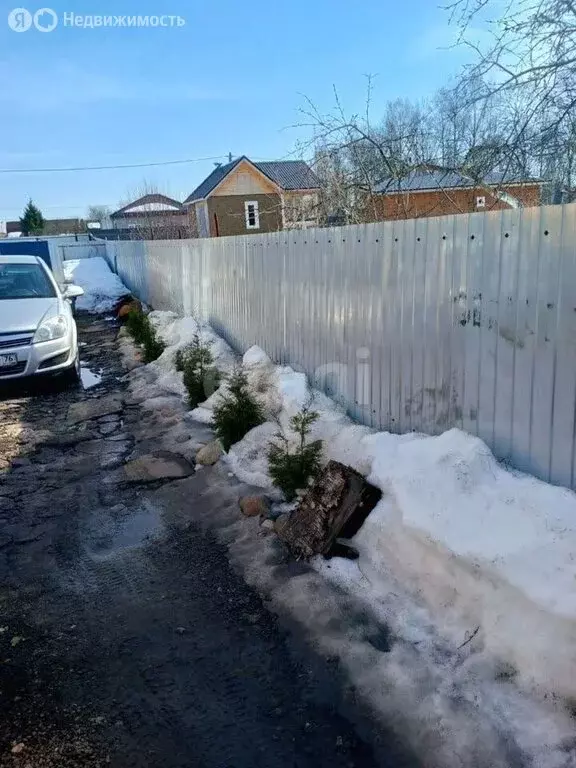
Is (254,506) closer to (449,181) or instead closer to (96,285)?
(449,181)

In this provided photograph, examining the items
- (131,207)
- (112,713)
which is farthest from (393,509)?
(131,207)

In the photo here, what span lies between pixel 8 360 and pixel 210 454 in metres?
3.77

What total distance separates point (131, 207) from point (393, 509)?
44.5m

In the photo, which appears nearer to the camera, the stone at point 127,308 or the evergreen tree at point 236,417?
the evergreen tree at point 236,417

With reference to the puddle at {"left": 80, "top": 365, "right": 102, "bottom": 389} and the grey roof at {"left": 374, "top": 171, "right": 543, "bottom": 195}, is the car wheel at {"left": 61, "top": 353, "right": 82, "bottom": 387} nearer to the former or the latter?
the puddle at {"left": 80, "top": 365, "right": 102, "bottom": 389}

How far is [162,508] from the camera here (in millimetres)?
4695

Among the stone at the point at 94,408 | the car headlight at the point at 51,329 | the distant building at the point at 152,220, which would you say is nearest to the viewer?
the stone at the point at 94,408

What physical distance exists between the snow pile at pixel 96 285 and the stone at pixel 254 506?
13.3 metres

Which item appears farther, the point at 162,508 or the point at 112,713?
the point at 162,508

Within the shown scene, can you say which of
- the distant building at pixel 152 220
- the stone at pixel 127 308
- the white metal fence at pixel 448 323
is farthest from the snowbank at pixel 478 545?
the distant building at pixel 152 220

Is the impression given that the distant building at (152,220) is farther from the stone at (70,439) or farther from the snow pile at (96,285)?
the stone at (70,439)

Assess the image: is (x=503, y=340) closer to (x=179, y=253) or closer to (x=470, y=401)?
(x=470, y=401)

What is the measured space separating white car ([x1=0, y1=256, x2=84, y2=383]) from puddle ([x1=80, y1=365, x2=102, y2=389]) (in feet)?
0.68

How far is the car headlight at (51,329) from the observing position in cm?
791
